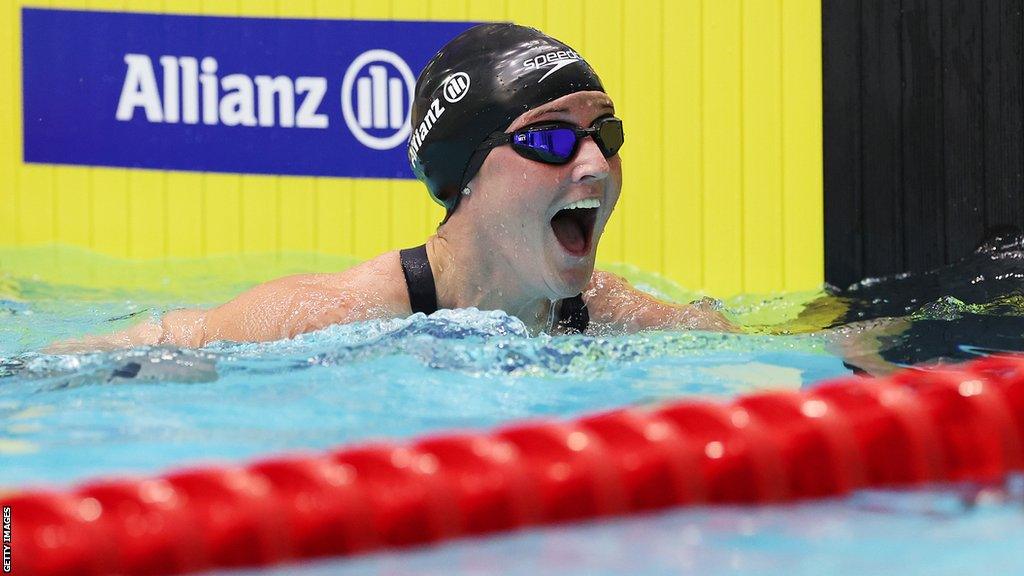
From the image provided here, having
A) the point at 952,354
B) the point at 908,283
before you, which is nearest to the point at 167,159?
the point at 908,283

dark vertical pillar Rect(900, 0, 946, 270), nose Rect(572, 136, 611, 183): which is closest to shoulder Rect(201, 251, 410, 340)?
nose Rect(572, 136, 611, 183)

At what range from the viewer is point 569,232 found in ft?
11.3

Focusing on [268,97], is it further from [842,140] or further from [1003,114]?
[1003,114]

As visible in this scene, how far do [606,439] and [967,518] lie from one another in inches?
23.3

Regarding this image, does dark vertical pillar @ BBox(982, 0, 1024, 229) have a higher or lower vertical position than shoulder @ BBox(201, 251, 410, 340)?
higher

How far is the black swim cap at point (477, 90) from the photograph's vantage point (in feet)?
11.1

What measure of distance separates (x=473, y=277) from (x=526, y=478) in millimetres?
1429

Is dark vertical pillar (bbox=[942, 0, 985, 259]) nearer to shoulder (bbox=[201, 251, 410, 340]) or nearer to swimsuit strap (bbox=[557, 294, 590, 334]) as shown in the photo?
swimsuit strap (bbox=[557, 294, 590, 334])

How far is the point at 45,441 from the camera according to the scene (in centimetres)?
256

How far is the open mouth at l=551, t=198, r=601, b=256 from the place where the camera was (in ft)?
11.0

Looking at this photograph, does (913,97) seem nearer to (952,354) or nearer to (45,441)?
(952,354)

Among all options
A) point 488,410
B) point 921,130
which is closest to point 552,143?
point 488,410

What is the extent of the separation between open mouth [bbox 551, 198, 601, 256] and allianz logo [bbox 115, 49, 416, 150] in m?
2.45

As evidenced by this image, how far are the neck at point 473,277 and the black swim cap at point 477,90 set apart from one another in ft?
0.44
